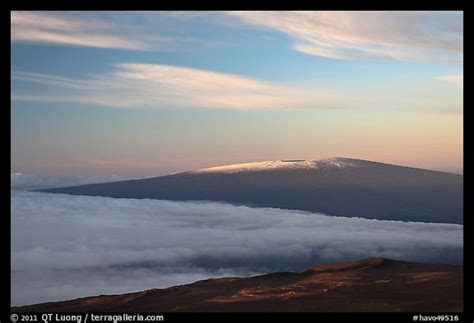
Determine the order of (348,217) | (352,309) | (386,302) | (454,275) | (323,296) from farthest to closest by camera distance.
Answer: (348,217) → (454,275) → (323,296) → (386,302) → (352,309)

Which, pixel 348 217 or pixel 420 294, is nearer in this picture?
pixel 420 294

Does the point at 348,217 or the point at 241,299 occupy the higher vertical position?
the point at 348,217

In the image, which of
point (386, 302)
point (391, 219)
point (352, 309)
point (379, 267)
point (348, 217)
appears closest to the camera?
point (352, 309)

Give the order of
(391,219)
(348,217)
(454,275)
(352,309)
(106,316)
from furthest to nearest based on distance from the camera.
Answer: (391,219), (348,217), (454,275), (352,309), (106,316)

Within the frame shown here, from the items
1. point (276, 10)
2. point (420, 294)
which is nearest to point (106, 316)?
point (276, 10)

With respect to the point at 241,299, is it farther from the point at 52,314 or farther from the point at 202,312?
the point at 52,314

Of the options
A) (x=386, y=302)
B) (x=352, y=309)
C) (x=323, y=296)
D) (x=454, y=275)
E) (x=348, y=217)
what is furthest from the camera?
(x=348, y=217)

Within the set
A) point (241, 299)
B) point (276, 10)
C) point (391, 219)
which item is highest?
point (276, 10)
